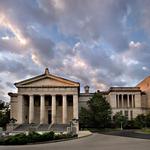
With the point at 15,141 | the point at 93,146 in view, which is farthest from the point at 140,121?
the point at 93,146

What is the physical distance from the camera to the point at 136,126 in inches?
2808

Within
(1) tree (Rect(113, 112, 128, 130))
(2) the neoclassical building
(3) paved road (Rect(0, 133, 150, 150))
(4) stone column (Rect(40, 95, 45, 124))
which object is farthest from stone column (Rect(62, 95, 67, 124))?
(3) paved road (Rect(0, 133, 150, 150))

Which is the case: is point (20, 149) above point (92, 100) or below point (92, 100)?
below

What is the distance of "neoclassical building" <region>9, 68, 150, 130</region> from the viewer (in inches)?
2854

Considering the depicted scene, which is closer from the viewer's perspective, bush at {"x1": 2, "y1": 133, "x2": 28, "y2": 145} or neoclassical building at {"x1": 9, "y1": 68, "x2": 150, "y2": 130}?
bush at {"x1": 2, "y1": 133, "x2": 28, "y2": 145}

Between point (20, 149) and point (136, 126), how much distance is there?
55160mm

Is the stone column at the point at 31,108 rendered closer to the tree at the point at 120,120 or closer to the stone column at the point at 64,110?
the stone column at the point at 64,110

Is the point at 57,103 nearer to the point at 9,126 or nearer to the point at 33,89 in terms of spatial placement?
the point at 33,89

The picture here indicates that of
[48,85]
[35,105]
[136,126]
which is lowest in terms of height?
[136,126]

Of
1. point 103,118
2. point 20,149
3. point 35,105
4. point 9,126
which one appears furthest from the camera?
point 35,105

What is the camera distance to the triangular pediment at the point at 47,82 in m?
73.0

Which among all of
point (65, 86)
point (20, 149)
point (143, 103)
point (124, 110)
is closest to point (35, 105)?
point (65, 86)

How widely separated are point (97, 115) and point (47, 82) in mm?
15159

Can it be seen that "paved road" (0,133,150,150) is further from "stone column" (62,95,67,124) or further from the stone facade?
the stone facade
